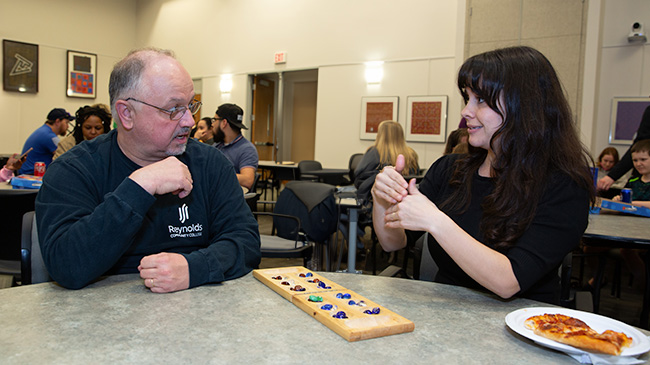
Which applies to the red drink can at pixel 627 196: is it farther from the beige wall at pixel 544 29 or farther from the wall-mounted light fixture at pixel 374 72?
the wall-mounted light fixture at pixel 374 72

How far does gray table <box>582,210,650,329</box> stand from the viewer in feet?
7.31

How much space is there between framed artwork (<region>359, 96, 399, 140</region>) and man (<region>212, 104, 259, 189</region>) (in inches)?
153

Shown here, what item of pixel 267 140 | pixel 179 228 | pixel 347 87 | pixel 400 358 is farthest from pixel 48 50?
pixel 400 358

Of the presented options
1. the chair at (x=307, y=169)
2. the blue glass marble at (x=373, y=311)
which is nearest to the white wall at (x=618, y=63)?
the chair at (x=307, y=169)

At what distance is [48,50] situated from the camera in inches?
410

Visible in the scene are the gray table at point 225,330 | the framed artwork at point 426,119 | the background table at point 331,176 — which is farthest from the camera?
the framed artwork at point 426,119

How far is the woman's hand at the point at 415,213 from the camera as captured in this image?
1.18 meters

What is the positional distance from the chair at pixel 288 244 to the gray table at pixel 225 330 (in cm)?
162

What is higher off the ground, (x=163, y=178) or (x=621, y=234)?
(x=163, y=178)

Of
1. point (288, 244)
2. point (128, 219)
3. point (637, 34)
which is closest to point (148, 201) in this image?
point (128, 219)

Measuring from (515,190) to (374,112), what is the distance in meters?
6.82

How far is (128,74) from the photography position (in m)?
1.38

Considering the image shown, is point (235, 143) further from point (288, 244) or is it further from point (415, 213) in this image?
point (415, 213)

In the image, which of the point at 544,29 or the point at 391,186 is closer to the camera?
the point at 391,186
